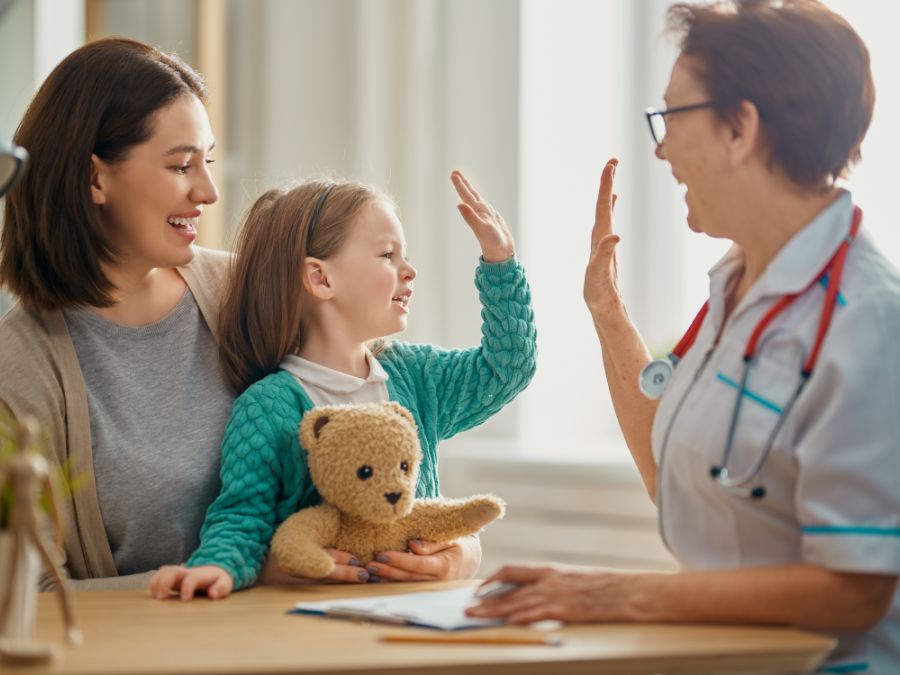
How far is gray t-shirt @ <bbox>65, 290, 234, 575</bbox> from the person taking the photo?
177cm

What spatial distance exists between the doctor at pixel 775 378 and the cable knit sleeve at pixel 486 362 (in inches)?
13.0

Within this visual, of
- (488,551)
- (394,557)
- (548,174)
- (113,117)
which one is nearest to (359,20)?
(548,174)

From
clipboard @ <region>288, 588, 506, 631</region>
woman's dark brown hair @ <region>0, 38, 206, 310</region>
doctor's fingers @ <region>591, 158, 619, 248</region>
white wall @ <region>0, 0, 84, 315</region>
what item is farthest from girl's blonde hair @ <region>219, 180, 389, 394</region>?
white wall @ <region>0, 0, 84, 315</region>

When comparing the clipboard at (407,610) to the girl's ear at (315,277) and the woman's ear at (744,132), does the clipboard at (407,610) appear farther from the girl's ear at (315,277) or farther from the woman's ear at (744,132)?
the woman's ear at (744,132)

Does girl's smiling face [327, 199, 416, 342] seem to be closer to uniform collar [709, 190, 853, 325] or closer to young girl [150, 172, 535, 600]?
young girl [150, 172, 535, 600]

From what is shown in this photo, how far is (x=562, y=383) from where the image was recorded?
10.9 feet

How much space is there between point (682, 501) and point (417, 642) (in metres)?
0.42

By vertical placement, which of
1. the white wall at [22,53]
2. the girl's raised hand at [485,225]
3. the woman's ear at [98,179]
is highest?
the white wall at [22,53]

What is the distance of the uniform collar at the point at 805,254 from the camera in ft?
4.59

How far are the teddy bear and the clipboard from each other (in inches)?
4.8

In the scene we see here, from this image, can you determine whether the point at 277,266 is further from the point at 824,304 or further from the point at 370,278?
the point at 824,304

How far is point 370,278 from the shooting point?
1799mm

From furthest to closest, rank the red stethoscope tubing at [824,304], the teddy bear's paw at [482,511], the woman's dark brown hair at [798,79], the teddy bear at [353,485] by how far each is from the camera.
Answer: the teddy bear's paw at [482,511], the teddy bear at [353,485], the woman's dark brown hair at [798,79], the red stethoscope tubing at [824,304]

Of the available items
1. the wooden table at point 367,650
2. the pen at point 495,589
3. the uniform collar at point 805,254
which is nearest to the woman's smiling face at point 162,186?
the wooden table at point 367,650
